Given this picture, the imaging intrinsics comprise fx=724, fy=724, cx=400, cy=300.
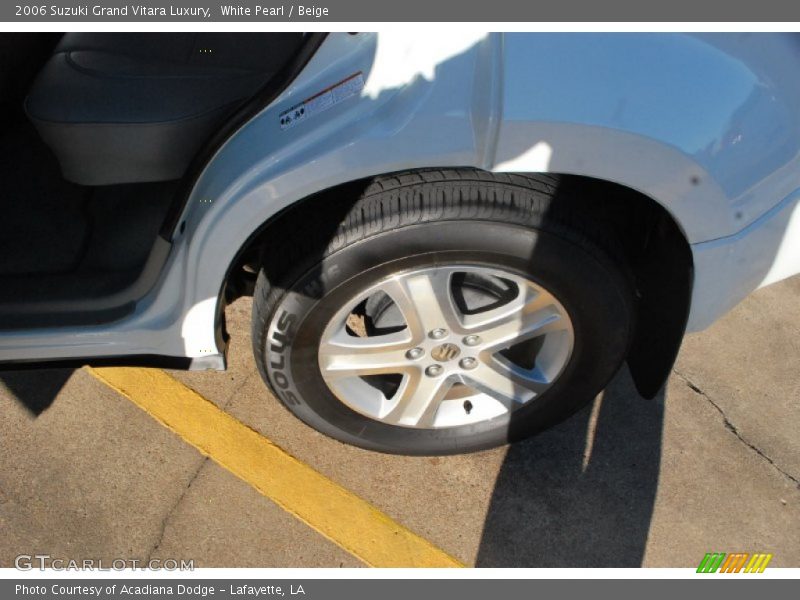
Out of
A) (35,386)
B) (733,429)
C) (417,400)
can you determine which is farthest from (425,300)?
(35,386)

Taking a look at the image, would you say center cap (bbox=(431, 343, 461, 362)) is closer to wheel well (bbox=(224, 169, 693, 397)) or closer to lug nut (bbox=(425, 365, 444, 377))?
lug nut (bbox=(425, 365, 444, 377))

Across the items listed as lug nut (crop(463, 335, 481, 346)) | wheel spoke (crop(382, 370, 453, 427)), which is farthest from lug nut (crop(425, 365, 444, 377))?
lug nut (crop(463, 335, 481, 346))

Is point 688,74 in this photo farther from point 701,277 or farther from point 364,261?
point 364,261

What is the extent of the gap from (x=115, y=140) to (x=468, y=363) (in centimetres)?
117

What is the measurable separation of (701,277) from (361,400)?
0.99m

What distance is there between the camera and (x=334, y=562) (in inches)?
85.2

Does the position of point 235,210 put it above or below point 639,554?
above

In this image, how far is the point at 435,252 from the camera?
1.71 meters

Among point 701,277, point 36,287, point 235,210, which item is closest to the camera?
point 235,210

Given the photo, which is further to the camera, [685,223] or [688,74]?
[685,223]

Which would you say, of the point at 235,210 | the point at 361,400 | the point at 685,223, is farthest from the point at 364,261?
the point at 685,223

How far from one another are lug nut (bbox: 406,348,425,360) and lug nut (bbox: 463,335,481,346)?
121 mm

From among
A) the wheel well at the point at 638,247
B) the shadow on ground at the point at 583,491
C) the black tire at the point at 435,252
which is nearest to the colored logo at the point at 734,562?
the shadow on ground at the point at 583,491

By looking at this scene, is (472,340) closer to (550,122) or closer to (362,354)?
(362,354)
